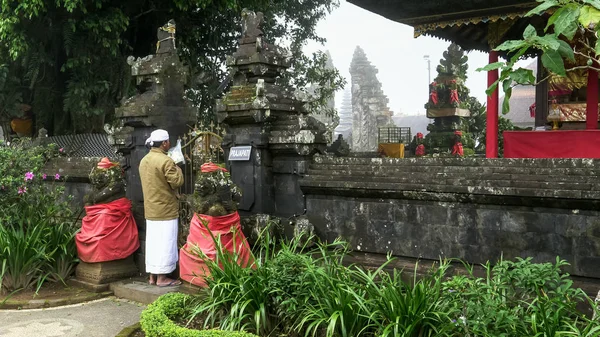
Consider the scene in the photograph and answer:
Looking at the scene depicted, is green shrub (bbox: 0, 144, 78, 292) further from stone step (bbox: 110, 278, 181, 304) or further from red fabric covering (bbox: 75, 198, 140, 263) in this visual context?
stone step (bbox: 110, 278, 181, 304)

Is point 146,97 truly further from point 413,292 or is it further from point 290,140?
point 413,292

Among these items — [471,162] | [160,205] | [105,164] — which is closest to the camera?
[471,162]

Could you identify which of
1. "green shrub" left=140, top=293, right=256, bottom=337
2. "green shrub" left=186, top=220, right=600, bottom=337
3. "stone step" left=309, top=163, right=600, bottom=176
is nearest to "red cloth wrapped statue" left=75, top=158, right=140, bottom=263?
"green shrub" left=140, top=293, right=256, bottom=337

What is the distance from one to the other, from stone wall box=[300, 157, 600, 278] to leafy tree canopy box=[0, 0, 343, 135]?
6523 mm

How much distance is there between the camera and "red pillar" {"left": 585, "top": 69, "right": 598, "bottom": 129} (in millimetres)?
11219

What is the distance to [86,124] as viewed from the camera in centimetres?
1440

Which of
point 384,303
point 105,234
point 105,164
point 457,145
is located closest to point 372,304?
point 384,303

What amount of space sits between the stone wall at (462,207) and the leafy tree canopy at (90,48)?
6523 millimetres

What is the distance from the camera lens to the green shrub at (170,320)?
4.95m

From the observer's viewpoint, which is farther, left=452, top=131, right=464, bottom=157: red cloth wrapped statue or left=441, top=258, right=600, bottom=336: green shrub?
left=452, top=131, right=464, bottom=157: red cloth wrapped statue

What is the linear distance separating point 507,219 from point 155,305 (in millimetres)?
3653

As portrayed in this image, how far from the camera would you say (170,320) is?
538 centimetres

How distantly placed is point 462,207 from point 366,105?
43.2m

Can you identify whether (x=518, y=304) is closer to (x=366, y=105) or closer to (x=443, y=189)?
(x=443, y=189)
